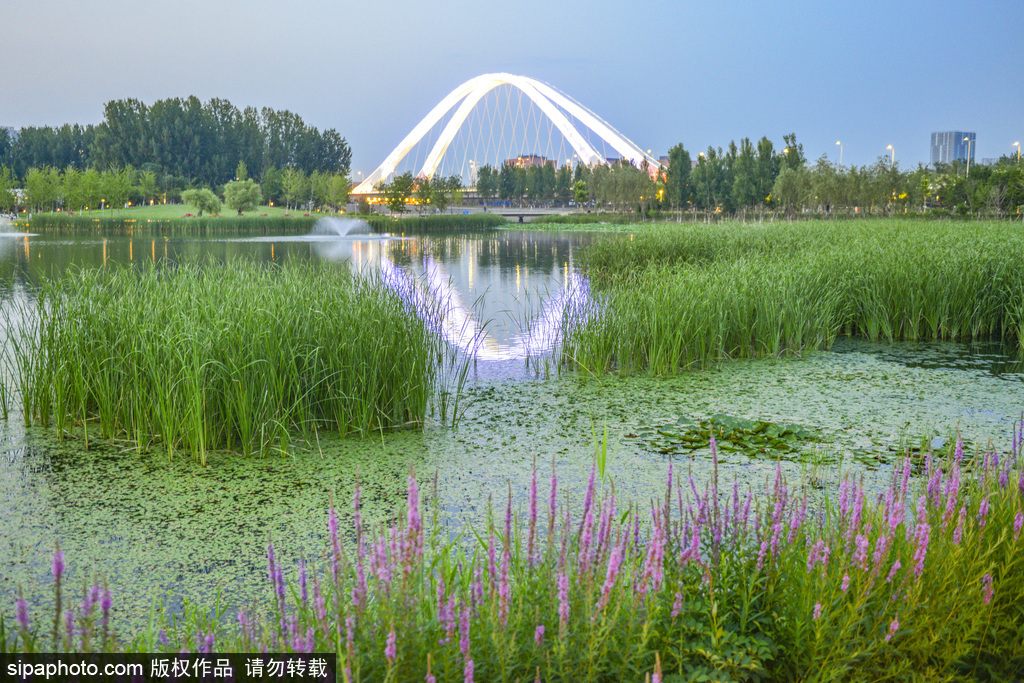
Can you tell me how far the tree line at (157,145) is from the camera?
300ft

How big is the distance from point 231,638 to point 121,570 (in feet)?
3.46

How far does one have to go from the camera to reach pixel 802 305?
8.58 metres

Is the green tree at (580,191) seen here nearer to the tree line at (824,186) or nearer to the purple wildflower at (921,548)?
the tree line at (824,186)

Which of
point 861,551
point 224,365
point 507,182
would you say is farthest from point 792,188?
point 861,551

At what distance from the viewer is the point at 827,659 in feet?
6.81

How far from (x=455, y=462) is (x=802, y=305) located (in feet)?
17.8

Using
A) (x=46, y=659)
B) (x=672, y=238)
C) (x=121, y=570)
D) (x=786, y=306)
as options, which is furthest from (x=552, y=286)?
(x=46, y=659)

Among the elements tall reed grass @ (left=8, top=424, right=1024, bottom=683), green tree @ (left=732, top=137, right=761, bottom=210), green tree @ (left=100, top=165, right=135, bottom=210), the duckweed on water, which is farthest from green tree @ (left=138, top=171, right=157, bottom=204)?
tall reed grass @ (left=8, top=424, right=1024, bottom=683)

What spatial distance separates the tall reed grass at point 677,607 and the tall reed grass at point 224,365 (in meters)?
2.14

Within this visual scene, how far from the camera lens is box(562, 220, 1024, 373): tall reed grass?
290 inches

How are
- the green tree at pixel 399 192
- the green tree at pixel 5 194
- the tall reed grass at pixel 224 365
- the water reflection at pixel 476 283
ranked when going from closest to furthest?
1. the tall reed grass at pixel 224 365
2. the water reflection at pixel 476 283
3. the green tree at pixel 5 194
4. the green tree at pixel 399 192

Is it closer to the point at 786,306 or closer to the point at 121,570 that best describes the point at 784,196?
the point at 786,306

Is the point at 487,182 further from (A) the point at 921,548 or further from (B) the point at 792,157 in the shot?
(A) the point at 921,548

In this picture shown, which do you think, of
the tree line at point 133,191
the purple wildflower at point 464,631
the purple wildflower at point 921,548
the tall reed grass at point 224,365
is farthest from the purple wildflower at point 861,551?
the tree line at point 133,191
